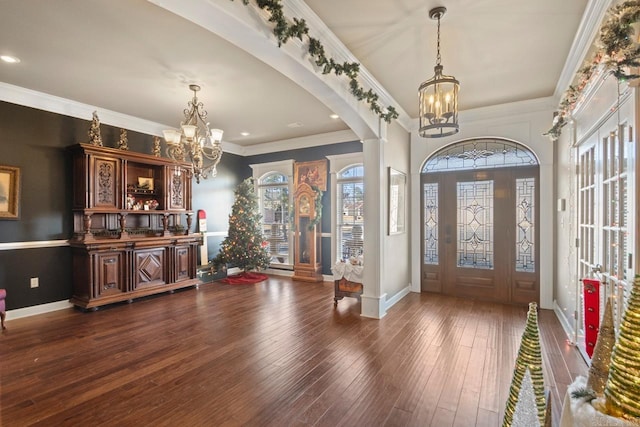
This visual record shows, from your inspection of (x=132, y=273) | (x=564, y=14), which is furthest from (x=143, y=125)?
(x=564, y=14)

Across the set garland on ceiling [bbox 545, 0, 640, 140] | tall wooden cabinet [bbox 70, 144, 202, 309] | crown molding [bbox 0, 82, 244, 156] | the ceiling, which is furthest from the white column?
crown molding [bbox 0, 82, 244, 156]

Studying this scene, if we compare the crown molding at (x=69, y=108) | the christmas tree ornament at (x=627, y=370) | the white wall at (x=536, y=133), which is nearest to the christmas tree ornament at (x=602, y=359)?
the christmas tree ornament at (x=627, y=370)

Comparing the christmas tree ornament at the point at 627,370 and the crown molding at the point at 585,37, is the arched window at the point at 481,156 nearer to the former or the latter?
the crown molding at the point at 585,37

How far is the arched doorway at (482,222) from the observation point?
15.6 feet

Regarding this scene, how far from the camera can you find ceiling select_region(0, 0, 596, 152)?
Answer: 2518 mm

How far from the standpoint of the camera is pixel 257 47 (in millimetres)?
2408

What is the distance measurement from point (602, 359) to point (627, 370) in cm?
47

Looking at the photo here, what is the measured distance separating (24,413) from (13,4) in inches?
128

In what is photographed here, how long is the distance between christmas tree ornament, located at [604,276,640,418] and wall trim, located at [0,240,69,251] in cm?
616

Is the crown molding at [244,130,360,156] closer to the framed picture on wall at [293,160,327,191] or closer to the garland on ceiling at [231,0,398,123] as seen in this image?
the framed picture on wall at [293,160,327,191]

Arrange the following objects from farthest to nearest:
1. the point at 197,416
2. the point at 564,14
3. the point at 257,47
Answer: the point at 564,14, the point at 257,47, the point at 197,416

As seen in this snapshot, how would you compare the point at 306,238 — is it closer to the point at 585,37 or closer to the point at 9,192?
the point at 9,192

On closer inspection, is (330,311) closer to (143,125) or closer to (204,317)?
(204,317)

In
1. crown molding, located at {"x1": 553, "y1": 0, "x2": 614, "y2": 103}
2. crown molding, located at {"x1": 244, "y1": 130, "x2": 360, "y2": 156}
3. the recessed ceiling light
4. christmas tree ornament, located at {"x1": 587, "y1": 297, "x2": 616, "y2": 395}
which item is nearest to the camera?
christmas tree ornament, located at {"x1": 587, "y1": 297, "x2": 616, "y2": 395}
